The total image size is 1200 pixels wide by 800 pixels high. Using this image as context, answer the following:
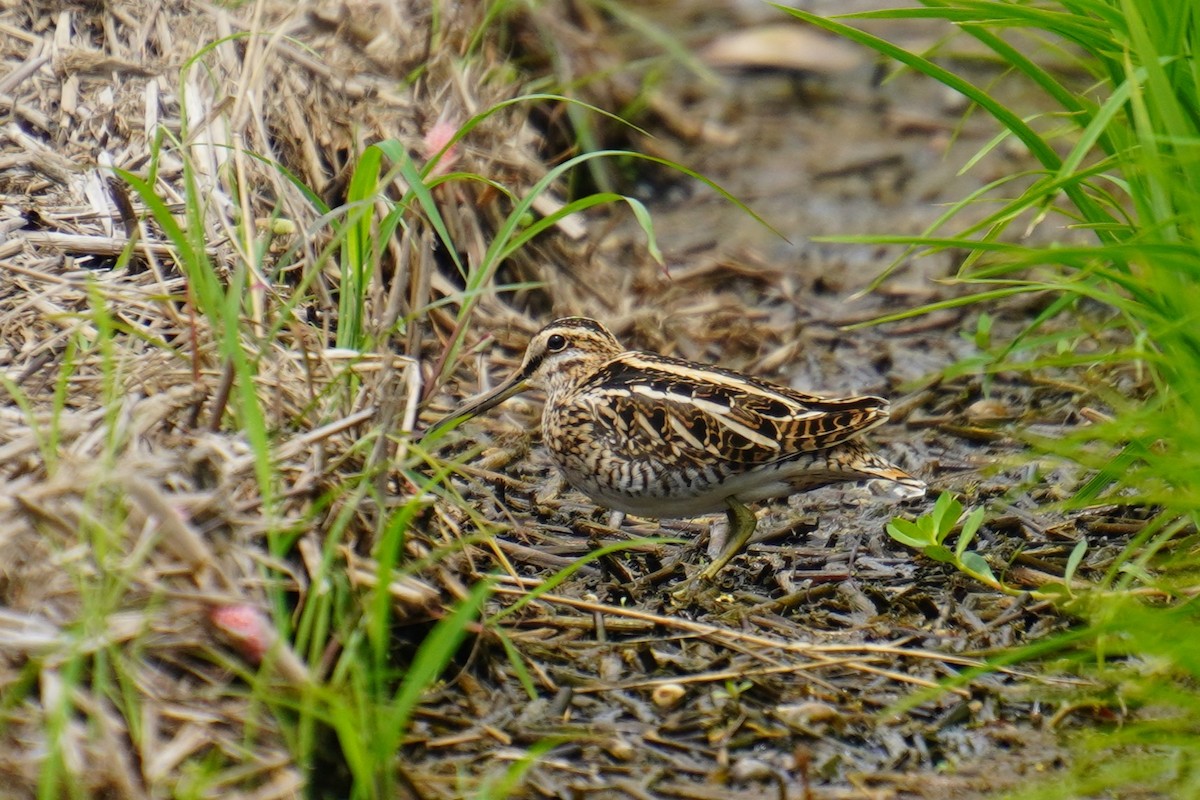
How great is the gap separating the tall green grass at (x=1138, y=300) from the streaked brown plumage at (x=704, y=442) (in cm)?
78

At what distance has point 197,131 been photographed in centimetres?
516

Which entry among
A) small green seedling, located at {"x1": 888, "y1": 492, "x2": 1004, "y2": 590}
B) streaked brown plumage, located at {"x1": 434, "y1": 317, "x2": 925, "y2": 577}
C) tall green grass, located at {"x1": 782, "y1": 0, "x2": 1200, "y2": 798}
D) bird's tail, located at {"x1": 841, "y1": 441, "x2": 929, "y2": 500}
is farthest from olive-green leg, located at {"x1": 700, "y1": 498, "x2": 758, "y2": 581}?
tall green grass, located at {"x1": 782, "y1": 0, "x2": 1200, "y2": 798}

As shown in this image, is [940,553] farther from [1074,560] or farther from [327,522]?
[327,522]

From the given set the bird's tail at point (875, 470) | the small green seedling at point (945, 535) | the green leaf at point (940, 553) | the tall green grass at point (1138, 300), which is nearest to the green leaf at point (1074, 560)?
the tall green grass at point (1138, 300)

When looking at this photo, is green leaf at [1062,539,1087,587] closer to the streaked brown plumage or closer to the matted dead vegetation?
the matted dead vegetation

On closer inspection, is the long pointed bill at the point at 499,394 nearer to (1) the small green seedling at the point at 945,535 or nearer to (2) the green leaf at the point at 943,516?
(1) the small green seedling at the point at 945,535

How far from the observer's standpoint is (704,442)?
15.2 feet

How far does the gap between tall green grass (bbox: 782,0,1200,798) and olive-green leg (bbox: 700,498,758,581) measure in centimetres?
105

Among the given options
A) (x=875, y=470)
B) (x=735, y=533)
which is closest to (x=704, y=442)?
(x=735, y=533)

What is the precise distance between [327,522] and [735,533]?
162 cm

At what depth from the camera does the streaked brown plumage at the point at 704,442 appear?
462 centimetres

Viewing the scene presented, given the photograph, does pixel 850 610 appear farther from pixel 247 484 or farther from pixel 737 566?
pixel 247 484

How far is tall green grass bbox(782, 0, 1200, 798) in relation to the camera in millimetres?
3297

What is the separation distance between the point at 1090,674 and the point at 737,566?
131 cm
